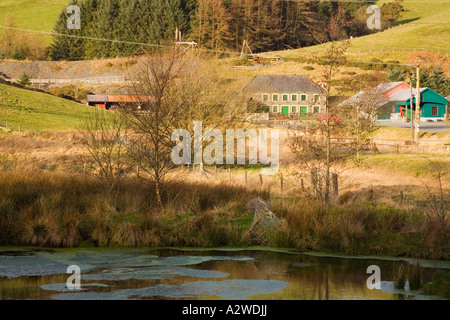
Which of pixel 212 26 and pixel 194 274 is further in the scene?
pixel 212 26

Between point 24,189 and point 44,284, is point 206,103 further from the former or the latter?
point 44,284

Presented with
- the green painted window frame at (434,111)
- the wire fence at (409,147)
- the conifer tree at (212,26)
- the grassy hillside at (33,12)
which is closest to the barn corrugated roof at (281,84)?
the green painted window frame at (434,111)

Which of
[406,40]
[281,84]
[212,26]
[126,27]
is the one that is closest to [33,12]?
[126,27]

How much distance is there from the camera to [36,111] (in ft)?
192

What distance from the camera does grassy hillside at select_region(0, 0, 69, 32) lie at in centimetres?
15250

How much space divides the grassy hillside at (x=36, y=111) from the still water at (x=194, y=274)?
3580cm

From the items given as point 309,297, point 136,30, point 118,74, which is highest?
point 136,30

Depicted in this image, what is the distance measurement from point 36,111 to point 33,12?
11335 cm

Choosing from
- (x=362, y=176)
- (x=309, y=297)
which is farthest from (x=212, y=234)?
(x=362, y=176)

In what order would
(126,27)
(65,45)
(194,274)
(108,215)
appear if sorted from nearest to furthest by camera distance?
(194,274) → (108,215) → (126,27) → (65,45)

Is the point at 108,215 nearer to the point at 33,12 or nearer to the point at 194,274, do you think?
the point at 194,274

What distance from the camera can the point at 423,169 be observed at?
105ft

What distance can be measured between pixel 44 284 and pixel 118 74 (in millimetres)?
98687

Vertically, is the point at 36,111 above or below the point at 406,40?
below
